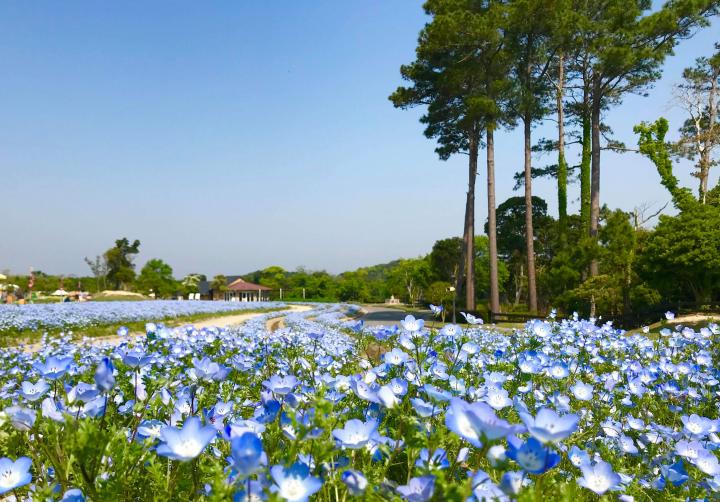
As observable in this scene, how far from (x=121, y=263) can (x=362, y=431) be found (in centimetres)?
7873

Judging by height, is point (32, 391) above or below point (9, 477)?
above

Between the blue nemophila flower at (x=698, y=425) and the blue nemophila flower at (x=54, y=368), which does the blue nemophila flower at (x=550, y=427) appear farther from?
the blue nemophila flower at (x=54, y=368)

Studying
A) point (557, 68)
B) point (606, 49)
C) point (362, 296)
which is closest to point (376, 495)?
point (606, 49)

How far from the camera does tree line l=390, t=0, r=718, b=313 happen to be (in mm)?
20062

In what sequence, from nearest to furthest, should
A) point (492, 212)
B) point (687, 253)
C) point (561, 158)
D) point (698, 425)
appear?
point (698, 425), point (687, 253), point (492, 212), point (561, 158)

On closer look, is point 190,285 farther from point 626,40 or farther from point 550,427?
point 550,427

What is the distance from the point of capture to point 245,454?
921mm

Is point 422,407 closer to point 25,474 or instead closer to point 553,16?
point 25,474

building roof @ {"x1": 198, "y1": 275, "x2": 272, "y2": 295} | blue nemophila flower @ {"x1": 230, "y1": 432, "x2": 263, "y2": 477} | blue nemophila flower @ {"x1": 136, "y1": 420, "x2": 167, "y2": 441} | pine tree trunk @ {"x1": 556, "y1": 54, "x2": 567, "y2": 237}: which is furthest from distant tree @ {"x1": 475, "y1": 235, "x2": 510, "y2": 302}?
blue nemophila flower @ {"x1": 230, "y1": 432, "x2": 263, "y2": 477}

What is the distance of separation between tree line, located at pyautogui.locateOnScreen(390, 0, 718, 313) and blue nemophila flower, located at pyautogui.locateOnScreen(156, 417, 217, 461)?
19986 millimetres

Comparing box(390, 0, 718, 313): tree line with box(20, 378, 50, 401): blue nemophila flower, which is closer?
box(20, 378, 50, 401): blue nemophila flower

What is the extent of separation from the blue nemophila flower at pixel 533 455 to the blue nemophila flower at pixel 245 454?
1.70 ft

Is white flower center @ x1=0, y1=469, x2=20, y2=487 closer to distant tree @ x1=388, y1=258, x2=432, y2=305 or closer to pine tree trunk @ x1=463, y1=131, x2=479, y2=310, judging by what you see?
pine tree trunk @ x1=463, y1=131, x2=479, y2=310

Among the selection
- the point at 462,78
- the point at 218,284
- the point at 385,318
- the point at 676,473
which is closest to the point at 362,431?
the point at 676,473
